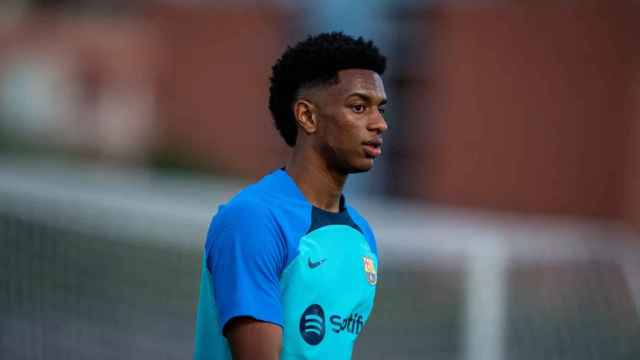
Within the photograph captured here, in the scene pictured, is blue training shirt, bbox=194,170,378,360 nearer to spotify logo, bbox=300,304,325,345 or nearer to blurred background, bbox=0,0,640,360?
spotify logo, bbox=300,304,325,345

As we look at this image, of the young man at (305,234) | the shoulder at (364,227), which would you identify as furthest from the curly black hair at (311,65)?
the shoulder at (364,227)

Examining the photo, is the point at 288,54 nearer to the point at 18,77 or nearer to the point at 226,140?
the point at 226,140

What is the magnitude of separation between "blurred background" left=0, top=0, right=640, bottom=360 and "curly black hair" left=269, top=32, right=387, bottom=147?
131 inches

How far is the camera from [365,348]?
274 inches

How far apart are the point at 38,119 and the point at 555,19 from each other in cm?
971

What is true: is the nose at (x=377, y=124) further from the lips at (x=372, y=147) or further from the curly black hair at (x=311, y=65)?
the curly black hair at (x=311, y=65)

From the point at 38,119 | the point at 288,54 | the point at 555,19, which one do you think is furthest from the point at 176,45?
the point at 288,54

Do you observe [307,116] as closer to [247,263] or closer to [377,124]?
[377,124]

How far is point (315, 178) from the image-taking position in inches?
140

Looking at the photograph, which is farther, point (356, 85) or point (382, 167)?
point (382, 167)

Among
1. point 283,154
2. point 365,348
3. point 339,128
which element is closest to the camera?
point 339,128

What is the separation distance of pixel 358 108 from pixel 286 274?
515mm

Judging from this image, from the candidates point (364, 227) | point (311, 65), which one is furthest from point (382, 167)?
point (311, 65)

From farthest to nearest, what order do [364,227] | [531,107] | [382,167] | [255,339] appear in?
[382,167], [531,107], [364,227], [255,339]
